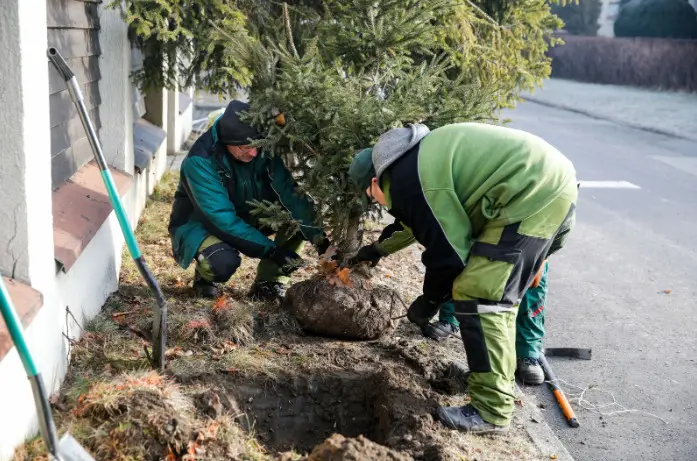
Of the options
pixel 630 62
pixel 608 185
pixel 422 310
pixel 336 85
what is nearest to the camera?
pixel 422 310

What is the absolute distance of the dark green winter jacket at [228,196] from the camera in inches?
188

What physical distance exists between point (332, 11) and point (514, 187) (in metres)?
3.20

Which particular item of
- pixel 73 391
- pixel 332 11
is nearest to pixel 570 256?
pixel 332 11

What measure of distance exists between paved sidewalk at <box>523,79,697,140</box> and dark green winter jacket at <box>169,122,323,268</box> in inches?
521

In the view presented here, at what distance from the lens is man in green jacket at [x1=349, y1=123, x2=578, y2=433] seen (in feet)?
11.5

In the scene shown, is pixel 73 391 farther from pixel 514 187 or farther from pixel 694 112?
pixel 694 112

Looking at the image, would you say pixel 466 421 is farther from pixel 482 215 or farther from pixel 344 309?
pixel 344 309

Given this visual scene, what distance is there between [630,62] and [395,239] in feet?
85.4

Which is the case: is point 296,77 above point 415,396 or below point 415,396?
above

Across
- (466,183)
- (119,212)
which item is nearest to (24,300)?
(119,212)

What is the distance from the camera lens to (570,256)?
736 centimetres

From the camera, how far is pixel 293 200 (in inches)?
192

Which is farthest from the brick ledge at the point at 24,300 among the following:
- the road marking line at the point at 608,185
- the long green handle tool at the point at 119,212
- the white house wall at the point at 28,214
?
the road marking line at the point at 608,185

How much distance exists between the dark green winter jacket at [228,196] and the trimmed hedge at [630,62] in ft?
73.5
